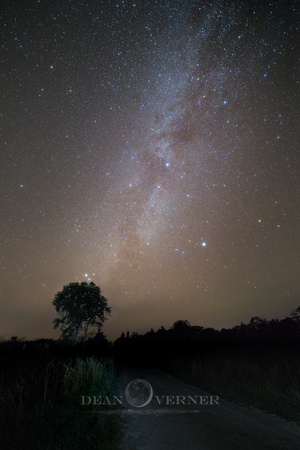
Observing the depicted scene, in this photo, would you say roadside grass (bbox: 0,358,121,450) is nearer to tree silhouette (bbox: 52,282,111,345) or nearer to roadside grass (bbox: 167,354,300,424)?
roadside grass (bbox: 167,354,300,424)

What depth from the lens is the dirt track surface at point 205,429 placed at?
4.84 meters

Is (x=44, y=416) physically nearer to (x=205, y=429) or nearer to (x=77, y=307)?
(x=205, y=429)

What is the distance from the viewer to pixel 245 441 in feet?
16.3

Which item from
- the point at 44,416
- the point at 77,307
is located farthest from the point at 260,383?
the point at 77,307

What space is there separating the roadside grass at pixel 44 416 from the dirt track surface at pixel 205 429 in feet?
2.19

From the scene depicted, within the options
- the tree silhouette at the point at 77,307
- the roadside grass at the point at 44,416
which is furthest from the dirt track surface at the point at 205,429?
the tree silhouette at the point at 77,307

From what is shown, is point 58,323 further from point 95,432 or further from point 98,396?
point 95,432

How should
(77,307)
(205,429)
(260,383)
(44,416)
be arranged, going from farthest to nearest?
1. (77,307)
2. (260,383)
3. (205,429)
4. (44,416)

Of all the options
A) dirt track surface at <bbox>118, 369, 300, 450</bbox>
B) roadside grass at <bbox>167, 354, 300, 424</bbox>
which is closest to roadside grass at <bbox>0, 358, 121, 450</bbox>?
dirt track surface at <bbox>118, 369, 300, 450</bbox>

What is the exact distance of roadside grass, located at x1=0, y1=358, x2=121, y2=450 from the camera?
4.41m

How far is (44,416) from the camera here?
17.4ft

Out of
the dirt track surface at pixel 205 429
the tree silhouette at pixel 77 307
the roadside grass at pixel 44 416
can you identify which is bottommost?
the dirt track surface at pixel 205 429

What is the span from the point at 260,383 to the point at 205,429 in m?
5.47

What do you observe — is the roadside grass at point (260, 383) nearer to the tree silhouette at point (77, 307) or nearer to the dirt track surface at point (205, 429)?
the dirt track surface at point (205, 429)
